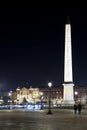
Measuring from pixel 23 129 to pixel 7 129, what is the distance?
794 millimetres

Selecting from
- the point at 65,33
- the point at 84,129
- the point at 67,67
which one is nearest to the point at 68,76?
the point at 67,67

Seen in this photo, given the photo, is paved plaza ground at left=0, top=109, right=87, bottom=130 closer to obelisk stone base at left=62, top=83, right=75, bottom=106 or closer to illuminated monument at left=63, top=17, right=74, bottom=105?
illuminated monument at left=63, top=17, right=74, bottom=105

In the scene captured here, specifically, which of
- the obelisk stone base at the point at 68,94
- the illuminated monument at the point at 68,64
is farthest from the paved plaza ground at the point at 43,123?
the obelisk stone base at the point at 68,94

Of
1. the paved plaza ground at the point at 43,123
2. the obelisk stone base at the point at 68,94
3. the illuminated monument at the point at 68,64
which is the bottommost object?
the paved plaza ground at the point at 43,123

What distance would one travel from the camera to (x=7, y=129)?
20.5 meters

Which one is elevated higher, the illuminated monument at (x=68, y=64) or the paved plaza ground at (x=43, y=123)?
the illuminated monument at (x=68, y=64)

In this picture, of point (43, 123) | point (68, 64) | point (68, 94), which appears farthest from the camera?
point (68, 94)

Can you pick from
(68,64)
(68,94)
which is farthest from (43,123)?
(68,94)

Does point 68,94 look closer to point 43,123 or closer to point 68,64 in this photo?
point 68,64

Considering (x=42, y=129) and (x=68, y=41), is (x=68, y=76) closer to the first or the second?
(x=68, y=41)

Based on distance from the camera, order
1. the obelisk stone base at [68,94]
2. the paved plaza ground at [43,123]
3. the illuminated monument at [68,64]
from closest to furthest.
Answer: the paved plaza ground at [43,123] < the illuminated monument at [68,64] < the obelisk stone base at [68,94]

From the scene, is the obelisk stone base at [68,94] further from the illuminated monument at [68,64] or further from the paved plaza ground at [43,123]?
the paved plaza ground at [43,123]

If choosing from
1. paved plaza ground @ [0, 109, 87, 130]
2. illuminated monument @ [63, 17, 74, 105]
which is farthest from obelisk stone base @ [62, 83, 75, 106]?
paved plaza ground @ [0, 109, 87, 130]

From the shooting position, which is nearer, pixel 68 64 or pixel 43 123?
pixel 43 123
